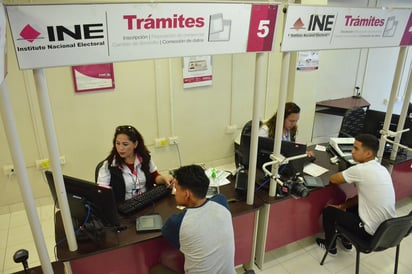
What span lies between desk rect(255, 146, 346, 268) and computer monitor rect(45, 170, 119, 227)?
1242 mm

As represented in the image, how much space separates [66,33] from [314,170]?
245 cm

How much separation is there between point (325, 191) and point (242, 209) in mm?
993

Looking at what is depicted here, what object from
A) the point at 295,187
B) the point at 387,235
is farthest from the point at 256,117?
the point at 387,235

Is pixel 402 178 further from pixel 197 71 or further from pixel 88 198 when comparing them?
pixel 88 198

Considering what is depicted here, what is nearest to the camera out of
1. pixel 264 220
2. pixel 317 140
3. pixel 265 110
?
pixel 264 220

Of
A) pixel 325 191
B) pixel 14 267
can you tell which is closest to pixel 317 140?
pixel 325 191

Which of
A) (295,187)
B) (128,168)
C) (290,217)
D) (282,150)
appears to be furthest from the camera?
(290,217)

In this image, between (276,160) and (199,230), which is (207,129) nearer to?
(276,160)

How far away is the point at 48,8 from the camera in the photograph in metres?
1.33

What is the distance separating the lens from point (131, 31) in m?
1.54

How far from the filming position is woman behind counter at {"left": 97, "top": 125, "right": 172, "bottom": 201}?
7.86 ft

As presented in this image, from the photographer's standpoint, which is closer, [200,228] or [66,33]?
[66,33]

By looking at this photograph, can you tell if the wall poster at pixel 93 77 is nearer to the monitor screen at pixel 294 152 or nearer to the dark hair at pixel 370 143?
the monitor screen at pixel 294 152

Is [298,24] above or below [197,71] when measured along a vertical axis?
above
